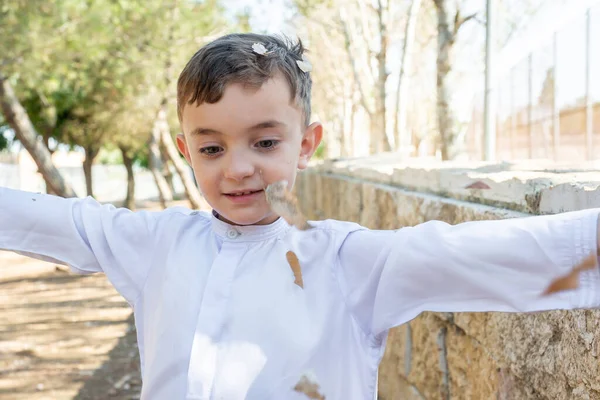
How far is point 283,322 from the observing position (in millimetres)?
1465

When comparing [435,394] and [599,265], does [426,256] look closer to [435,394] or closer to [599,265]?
[599,265]

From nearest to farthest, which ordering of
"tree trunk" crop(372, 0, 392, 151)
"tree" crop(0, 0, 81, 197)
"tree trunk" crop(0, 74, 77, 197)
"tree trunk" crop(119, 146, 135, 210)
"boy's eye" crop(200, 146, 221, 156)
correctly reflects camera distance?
"boy's eye" crop(200, 146, 221, 156)
"tree" crop(0, 0, 81, 197)
"tree trunk" crop(0, 74, 77, 197)
"tree trunk" crop(372, 0, 392, 151)
"tree trunk" crop(119, 146, 135, 210)

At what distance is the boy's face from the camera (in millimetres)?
1502

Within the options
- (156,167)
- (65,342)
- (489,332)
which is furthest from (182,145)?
(156,167)

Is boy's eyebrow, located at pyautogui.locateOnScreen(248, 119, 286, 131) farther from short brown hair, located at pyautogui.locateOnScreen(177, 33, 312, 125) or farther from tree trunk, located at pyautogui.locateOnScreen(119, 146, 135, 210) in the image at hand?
tree trunk, located at pyautogui.locateOnScreen(119, 146, 135, 210)

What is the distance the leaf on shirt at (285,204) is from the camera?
4.81 feet

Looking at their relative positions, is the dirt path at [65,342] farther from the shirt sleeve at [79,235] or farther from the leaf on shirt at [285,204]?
the leaf on shirt at [285,204]

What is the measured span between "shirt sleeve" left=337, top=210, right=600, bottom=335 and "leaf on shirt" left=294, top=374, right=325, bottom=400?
0.18 m

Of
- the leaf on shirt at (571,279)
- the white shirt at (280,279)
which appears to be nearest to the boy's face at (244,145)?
the white shirt at (280,279)

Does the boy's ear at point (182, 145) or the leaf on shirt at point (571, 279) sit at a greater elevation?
the boy's ear at point (182, 145)

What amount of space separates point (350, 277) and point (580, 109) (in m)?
9.81

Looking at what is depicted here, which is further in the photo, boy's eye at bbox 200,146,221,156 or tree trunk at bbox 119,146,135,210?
tree trunk at bbox 119,146,135,210

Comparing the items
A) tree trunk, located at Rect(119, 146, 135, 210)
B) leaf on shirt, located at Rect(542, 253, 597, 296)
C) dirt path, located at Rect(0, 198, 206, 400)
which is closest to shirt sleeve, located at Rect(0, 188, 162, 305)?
leaf on shirt, located at Rect(542, 253, 597, 296)

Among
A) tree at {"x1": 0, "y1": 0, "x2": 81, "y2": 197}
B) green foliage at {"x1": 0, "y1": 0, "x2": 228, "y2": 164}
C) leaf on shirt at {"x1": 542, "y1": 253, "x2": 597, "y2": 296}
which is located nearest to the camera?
leaf on shirt at {"x1": 542, "y1": 253, "x2": 597, "y2": 296}
